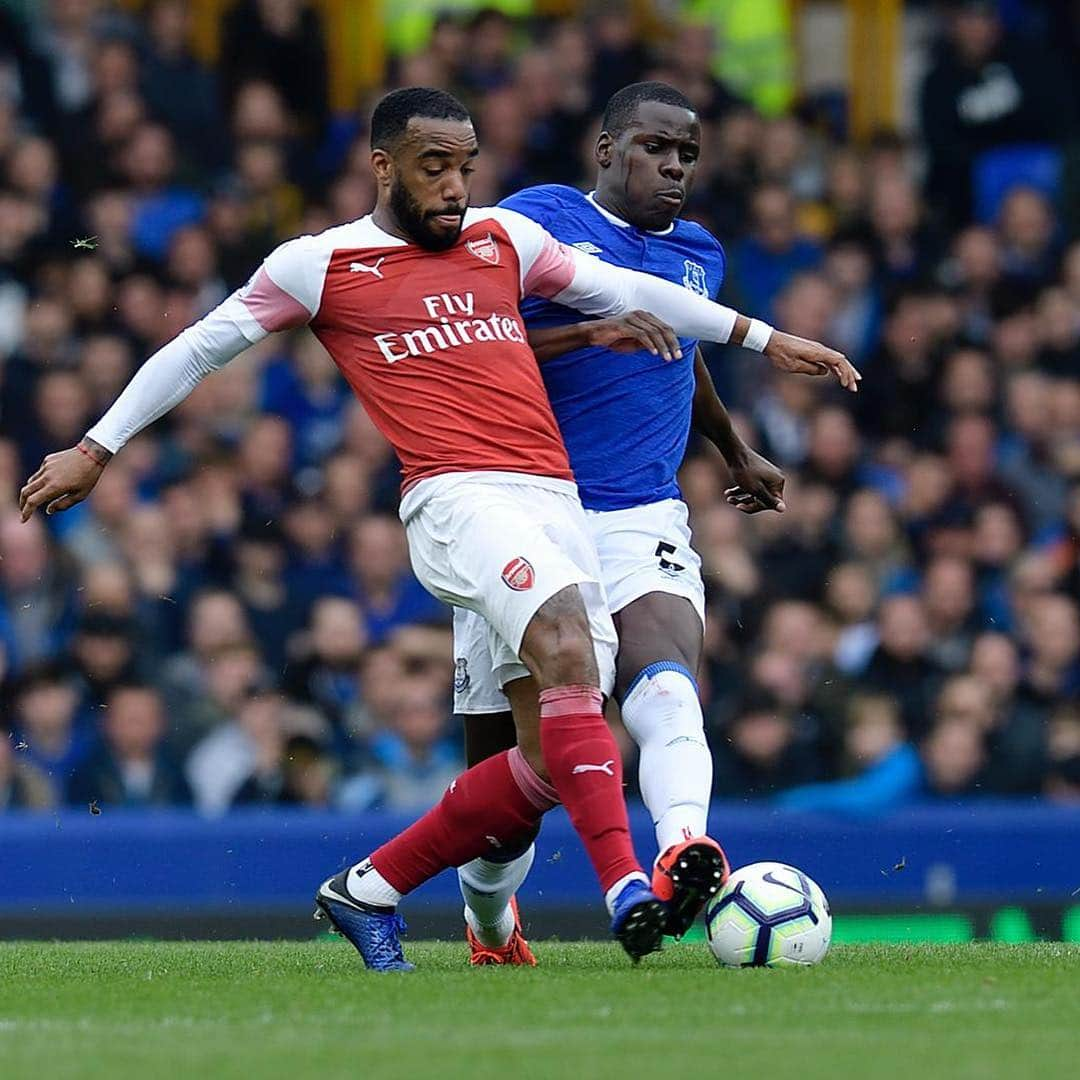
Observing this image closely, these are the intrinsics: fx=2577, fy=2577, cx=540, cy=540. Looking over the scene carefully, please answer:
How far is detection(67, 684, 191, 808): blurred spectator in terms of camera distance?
968 centimetres

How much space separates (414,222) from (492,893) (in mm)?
1795

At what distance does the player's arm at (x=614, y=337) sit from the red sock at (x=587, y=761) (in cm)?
97

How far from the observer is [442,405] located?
6.41m

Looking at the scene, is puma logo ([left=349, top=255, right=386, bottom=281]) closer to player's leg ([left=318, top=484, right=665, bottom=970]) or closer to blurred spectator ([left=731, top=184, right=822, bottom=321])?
player's leg ([left=318, top=484, right=665, bottom=970])

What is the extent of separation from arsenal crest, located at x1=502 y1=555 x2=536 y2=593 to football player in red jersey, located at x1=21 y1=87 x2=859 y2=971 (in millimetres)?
25

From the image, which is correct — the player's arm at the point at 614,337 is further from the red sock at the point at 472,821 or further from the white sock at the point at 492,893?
the white sock at the point at 492,893

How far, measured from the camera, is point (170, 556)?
10.7 m

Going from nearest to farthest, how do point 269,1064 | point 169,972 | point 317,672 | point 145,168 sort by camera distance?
point 269,1064 → point 169,972 → point 317,672 → point 145,168

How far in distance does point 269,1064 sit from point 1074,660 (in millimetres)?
6612

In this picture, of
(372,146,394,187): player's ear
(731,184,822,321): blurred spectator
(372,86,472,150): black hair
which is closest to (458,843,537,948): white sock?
(372,146,394,187): player's ear

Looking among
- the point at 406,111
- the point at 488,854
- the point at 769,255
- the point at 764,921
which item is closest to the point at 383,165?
the point at 406,111

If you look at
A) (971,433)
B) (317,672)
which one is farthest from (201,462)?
(971,433)

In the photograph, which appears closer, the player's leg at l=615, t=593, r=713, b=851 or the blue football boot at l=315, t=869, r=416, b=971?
the player's leg at l=615, t=593, r=713, b=851

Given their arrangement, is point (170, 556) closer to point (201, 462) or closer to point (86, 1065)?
point (201, 462)
